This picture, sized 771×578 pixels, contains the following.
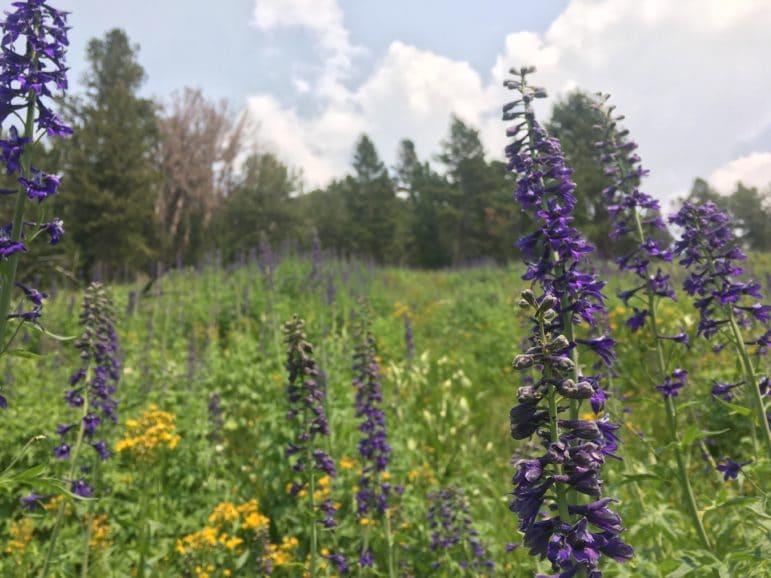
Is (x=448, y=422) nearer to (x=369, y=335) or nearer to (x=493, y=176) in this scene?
(x=369, y=335)

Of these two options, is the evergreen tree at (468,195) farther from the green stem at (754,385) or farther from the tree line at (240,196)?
the green stem at (754,385)

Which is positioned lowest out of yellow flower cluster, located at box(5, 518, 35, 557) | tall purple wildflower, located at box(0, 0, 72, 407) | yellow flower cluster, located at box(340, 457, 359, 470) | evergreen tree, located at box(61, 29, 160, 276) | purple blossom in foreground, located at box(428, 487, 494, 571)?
purple blossom in foreground, located at box(428, 487, 494, 571)

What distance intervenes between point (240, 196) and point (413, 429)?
33350 millimetres

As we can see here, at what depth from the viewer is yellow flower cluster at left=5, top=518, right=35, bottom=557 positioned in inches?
163

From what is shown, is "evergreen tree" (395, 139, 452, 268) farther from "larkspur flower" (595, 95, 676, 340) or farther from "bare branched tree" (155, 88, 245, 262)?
"larkspur flower" (595, 95, 676, 340)

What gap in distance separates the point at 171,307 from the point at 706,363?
10990 millimetres

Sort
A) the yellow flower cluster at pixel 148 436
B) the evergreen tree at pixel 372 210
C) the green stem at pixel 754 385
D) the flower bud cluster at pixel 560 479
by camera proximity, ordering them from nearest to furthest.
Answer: the flower bud cluster at pixel 560 479, the green stem at pixel 754 385, the yellow flower cluster at pixel 148 436, the evergreen tree at pixel 372 210

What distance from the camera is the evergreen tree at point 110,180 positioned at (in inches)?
957

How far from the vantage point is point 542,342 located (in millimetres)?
1668

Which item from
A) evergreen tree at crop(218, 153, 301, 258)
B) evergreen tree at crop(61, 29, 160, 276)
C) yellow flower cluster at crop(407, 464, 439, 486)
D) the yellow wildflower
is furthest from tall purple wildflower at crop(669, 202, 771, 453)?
evergreen tree at crop(218, 153, 301, 258)

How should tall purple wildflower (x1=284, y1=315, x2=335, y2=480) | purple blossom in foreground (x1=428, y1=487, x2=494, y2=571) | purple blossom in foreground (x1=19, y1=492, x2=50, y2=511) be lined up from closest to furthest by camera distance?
purple blossom in foreground (x1=19, y1=492, x2=50, y2=511) < tall purple wildflower (x1=284, y1=315, x2=335, y2=480) < purple blossom in foreground (x1=428, y1=487, x2=494, y2=571)

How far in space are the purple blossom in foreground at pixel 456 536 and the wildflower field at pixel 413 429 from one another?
2 centimetres

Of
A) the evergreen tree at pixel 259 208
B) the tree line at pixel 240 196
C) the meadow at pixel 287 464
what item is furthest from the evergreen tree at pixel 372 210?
the meadow at pixel 287 464

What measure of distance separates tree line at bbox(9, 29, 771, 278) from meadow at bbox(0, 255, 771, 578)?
99.6 inches
